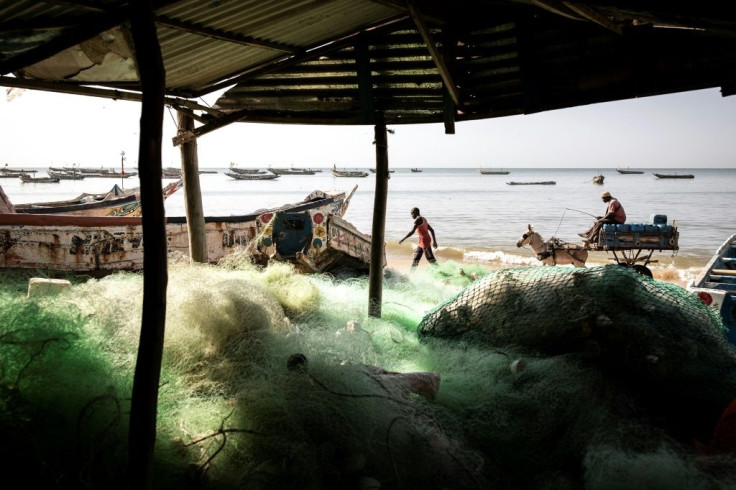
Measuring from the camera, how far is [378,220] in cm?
626

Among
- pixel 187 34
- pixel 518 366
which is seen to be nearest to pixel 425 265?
pixel 518 366

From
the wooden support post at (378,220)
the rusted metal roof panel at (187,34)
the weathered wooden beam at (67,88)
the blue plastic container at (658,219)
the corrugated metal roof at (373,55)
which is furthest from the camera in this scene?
the blue plastic container at (658,219)

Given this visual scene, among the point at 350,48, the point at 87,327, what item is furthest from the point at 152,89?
the point at 350,48

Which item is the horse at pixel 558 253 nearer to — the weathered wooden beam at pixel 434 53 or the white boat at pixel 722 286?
the white boat at pixel 722 286

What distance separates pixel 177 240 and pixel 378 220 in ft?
17.1

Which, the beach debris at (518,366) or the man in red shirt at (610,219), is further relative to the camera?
the man in red shirt at (610,219)

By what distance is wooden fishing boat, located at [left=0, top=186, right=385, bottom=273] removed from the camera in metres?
8.38

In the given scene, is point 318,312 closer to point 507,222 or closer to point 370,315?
point 370,315

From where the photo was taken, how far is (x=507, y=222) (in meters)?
30.5

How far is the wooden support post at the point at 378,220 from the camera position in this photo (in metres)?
5.99

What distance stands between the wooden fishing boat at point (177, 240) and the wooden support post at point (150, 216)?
6.34 m

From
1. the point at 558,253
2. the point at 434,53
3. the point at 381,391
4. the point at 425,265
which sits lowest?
the point at 425,265

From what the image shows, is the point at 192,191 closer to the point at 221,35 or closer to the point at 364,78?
the point at 364,78

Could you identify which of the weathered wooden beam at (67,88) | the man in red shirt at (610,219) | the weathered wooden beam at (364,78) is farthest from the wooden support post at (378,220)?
the man in red shirt at (610,219)
